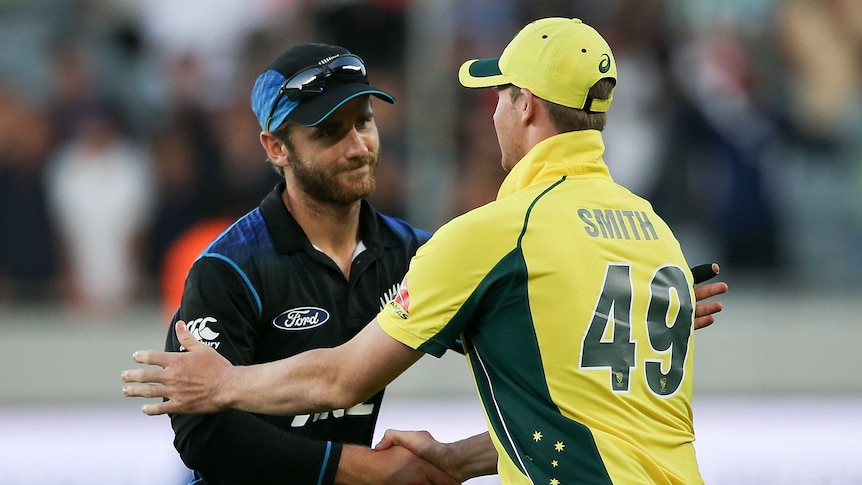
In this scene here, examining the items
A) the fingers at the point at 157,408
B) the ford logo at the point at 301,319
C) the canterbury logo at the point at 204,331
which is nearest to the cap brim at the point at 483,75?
the ford logo at the point at 301,319

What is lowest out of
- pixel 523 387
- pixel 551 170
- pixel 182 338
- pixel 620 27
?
pixel 523 387

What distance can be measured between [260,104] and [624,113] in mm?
4818

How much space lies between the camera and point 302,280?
14.4ft

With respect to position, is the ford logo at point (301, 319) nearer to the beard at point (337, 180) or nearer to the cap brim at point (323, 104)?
the beard at point (337, 180)

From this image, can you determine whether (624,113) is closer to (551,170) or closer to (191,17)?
(191,17)

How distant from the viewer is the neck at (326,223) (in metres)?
4.53

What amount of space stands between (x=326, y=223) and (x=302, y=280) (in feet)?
0.86

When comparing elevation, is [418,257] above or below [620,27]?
below

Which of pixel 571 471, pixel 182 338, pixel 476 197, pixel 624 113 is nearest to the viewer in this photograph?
pixel 571 471

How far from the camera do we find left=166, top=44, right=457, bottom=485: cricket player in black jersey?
163 inches

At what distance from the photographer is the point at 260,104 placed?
14.8 feet

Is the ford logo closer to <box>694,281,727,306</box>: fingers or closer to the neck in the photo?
the neck

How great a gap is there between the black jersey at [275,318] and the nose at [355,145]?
0.33m

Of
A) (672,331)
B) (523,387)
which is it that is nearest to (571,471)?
(523,387)
